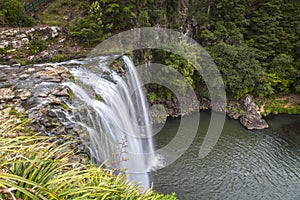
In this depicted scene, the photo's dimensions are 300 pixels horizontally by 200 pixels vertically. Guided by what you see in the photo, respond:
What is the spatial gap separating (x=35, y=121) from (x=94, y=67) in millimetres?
4565

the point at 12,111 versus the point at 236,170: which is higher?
the point at 12,111

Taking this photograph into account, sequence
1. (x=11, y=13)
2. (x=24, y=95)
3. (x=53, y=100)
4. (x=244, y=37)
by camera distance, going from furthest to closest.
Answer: (x=244, y=37)
(x=11, y=13)
(x=24, y=95)
(x=53, y=100)

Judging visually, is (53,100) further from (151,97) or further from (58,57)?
(151,97)

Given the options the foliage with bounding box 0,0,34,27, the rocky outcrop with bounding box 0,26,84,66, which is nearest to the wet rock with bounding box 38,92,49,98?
the rocky outcrop with bounding box 0,26,84,66

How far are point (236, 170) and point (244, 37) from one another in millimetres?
11455

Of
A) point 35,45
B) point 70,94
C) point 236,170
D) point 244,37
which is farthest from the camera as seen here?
point 244,37

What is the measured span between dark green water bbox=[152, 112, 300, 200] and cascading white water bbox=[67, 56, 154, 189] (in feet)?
3.58

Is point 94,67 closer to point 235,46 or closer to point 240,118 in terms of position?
point 240,118

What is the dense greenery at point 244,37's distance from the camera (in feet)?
50.1

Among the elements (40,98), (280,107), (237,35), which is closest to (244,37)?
(237,35)

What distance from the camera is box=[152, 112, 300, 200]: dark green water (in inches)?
361

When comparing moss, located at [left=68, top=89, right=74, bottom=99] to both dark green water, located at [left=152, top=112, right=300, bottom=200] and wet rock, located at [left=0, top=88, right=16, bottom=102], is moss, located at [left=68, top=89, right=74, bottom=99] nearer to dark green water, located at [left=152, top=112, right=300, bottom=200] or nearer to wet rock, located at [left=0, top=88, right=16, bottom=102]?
wet rock, located at [left=0, top=88, right=16, bottom=102]

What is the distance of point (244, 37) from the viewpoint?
696 inches

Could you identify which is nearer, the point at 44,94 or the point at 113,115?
the point at 44,94
